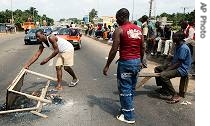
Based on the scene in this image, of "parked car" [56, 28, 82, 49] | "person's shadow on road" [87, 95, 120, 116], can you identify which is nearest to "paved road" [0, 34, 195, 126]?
"person's shadow on road" [87, 95, 120, 116]

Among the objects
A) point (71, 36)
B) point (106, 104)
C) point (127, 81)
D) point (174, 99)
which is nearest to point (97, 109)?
point (106, 104)

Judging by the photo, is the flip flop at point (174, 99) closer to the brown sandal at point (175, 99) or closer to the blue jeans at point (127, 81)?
the brown sandal at point (175, 99)

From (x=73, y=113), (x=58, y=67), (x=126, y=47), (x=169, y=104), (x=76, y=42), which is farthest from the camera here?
(x=76, y=42)

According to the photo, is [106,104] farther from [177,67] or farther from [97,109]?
[177,67]

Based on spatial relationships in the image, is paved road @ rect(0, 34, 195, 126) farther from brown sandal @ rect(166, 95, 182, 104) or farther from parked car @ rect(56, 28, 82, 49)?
parked car @ rect(56, 28, 82, 49)

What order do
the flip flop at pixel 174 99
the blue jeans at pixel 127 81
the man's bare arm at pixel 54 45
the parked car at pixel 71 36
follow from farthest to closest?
the parked car at pixel 71 36
the man's bare arm at pixel 54 45
the flip flop at pixel 174 99
the blue jeans at pixel 127 81

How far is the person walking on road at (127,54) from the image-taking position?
19.5 ft

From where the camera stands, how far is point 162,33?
17.7 meters

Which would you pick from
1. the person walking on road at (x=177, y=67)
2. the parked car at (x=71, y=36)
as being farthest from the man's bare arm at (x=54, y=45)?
the parked car at (x=71, y=36)

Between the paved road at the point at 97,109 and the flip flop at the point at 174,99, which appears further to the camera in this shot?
the flip flop at the point at 174,99

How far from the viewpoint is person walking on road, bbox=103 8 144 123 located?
19.5 feet

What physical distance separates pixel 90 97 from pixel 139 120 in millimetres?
2126

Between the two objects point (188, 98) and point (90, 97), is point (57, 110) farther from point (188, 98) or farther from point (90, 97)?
point (188, 98)
